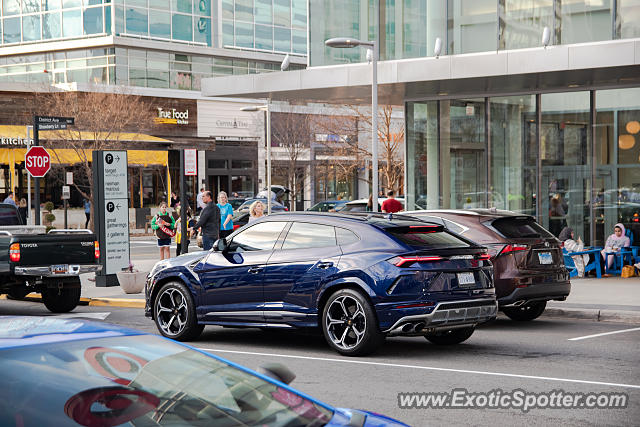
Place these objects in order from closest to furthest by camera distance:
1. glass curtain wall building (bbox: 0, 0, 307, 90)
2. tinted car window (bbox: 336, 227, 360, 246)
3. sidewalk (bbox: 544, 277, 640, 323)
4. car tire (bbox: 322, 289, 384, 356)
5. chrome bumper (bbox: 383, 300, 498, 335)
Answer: chrome bumper (bbox: 383, 300, 498, 335) < car tire (bbox: 322, 289, 384, 356) < tinted car window (bbox: 336, 227, 360, 246) < sidewalk (bbox: 544, 277, 640, 323) < glass curtain wall building (bbox: 0, 0, 307, 90)

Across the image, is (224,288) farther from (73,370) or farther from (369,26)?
(369,26)

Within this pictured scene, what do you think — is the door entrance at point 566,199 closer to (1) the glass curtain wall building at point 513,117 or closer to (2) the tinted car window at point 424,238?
(1) the glass curtain wall building at point 513,117

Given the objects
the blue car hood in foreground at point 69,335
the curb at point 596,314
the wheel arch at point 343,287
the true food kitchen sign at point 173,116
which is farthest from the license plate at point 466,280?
the true food kitchen sign at point 173,116

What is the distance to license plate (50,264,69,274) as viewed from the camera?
14.4 metres

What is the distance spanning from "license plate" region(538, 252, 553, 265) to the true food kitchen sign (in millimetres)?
42541

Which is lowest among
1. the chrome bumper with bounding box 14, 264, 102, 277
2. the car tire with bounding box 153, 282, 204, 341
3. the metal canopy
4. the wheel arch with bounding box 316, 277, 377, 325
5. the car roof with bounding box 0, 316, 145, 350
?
the car tire with bounding box 153, 282, 204, 341

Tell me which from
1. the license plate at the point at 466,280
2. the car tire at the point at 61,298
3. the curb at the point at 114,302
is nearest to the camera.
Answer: the license plate at the point at 466,280

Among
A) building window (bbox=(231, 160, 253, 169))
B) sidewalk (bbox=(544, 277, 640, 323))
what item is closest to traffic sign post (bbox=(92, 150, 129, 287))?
sidewalk (bbox=(544, 277, 640, 323))

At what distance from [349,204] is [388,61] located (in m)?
14.4

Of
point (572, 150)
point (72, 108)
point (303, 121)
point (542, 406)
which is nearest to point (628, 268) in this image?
point (572, 150)

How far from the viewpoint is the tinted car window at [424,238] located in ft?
32.1

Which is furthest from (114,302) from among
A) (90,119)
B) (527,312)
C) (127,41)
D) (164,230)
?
(127,41)

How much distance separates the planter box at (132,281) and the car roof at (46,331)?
1373cm

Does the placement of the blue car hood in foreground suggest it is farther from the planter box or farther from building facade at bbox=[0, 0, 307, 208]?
building facade at bbox=[0, 0, 307, 208]
